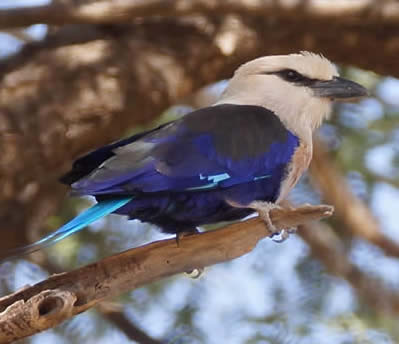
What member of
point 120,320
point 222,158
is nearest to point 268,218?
point 222,158

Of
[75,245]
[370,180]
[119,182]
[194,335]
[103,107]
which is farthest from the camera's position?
[370,180]

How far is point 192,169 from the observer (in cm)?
315

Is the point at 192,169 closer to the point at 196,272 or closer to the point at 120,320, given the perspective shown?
the point at 196,272

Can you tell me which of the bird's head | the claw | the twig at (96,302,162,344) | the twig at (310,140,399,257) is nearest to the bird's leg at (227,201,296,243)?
the claw

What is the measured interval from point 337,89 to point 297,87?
13 centimetres

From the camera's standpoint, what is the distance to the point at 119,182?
9.64ft

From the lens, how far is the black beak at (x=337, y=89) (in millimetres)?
3539

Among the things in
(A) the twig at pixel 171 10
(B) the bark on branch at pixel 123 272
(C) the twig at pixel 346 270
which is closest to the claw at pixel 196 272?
(B) the bark on branch at pixel 123 272

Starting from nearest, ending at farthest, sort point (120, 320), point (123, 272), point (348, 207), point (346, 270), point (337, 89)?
point (123, 272) < point (337, 89) < point (120, 320) < point (346, 270) < point (348, 207)

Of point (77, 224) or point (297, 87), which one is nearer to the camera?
point (77, 224)

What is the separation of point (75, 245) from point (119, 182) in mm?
2203

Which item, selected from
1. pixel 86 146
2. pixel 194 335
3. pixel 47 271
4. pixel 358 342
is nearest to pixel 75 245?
pixel 47 271

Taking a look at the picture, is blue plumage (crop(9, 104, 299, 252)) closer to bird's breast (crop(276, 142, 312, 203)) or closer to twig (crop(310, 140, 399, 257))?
bird's breast (crop(276, 142, 312, 203))

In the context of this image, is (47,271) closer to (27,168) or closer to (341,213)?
(27,168)
